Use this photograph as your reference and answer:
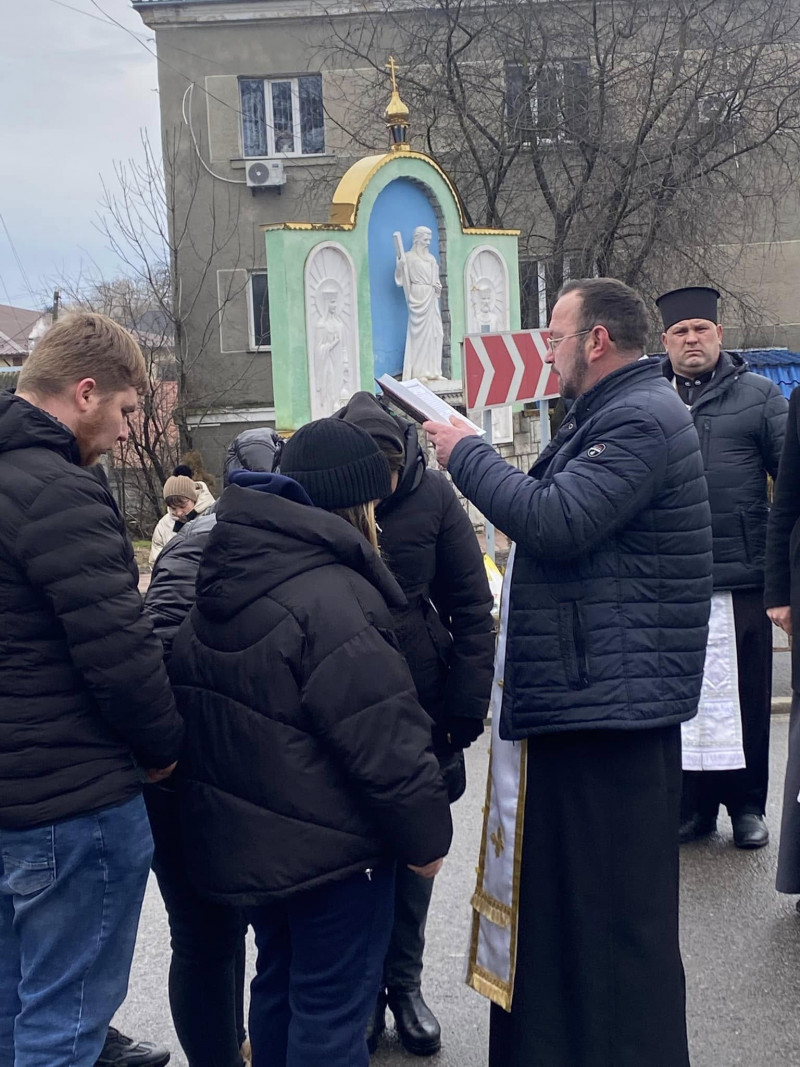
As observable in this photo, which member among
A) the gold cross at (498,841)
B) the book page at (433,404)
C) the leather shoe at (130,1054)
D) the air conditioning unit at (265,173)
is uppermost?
the air conditioning unit at (265,173)

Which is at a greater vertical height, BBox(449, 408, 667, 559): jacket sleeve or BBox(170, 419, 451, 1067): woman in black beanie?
BBox(449, 408, 667, 559): jacket sleeve

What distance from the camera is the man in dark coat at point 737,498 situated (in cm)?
435

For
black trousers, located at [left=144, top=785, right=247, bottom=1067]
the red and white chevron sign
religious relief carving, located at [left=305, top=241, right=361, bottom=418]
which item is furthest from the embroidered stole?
religious relief carving, located at [left=305, top=241, right=361, bottom=418]

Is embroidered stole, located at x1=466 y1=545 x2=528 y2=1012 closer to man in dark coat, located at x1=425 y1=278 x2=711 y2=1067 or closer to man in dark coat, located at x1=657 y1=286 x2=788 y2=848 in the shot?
man in dark coat, located at x1=425 y1=278 x2=711 y2=1067

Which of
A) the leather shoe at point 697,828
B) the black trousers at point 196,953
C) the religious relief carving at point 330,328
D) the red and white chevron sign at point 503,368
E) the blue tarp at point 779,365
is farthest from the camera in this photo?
the blue tarp at point 779,365

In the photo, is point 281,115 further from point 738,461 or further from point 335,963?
point 335,963

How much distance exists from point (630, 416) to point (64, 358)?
4.01 ft

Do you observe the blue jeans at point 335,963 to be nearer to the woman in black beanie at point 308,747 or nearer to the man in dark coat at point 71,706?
the woman in black beanie at point 308,747

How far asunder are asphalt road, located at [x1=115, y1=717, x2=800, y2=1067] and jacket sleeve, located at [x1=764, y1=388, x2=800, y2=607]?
41.5 inches

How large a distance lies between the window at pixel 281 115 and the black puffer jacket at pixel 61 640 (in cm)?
1825

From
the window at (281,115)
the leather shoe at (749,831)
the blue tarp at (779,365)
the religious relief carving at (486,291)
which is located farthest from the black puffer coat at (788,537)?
the window at (281,115)

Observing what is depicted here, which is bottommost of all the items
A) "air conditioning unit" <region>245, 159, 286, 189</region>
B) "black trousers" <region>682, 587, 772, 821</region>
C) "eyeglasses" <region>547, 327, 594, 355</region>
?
"black trousers" <region>682, 587, 772, 821</region>

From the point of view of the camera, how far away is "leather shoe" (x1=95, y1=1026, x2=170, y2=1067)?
119 inches

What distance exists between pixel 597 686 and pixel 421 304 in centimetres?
1064
